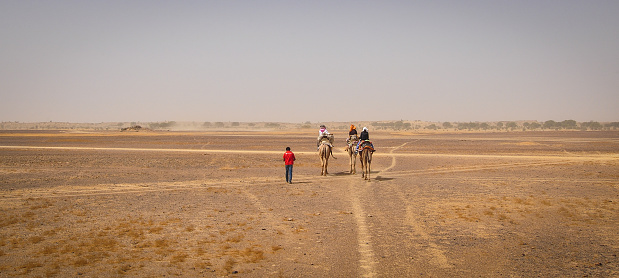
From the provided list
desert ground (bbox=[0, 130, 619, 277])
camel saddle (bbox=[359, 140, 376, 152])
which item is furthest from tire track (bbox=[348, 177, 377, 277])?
camel saddle (bbox=[359, 140, 376, 152])

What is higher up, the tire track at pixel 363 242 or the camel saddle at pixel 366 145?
the camel saddle at pixel 366 145

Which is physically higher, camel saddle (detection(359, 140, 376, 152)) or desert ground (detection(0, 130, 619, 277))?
camel saddle (detection(359, 140, 376, 152))

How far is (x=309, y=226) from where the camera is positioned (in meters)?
11.5

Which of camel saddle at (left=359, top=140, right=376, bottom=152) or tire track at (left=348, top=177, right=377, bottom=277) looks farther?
camel saddle at (left=359, top=140, right=376, bottom=152)

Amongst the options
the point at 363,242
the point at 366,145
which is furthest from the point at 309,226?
the point at 366,145

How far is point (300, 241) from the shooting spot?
10.0 meters

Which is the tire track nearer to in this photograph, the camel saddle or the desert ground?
the desert ground

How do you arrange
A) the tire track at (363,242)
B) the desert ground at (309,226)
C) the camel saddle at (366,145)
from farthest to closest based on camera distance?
the camel saddle at (366,145) → the desert ground at (309,226) → the tire track at (363,242)

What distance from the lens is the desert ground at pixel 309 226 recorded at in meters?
8.29

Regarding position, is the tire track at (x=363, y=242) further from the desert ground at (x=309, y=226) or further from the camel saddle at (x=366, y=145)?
the camel saddle at (x=366, y=145)

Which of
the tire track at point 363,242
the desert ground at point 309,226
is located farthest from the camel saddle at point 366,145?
the tire track at point 363,242

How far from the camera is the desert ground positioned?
8.29 metres

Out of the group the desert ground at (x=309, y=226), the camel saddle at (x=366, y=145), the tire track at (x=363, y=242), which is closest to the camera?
the tire track at (x=363, y=242)

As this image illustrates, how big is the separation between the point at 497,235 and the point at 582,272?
8.74 ft
